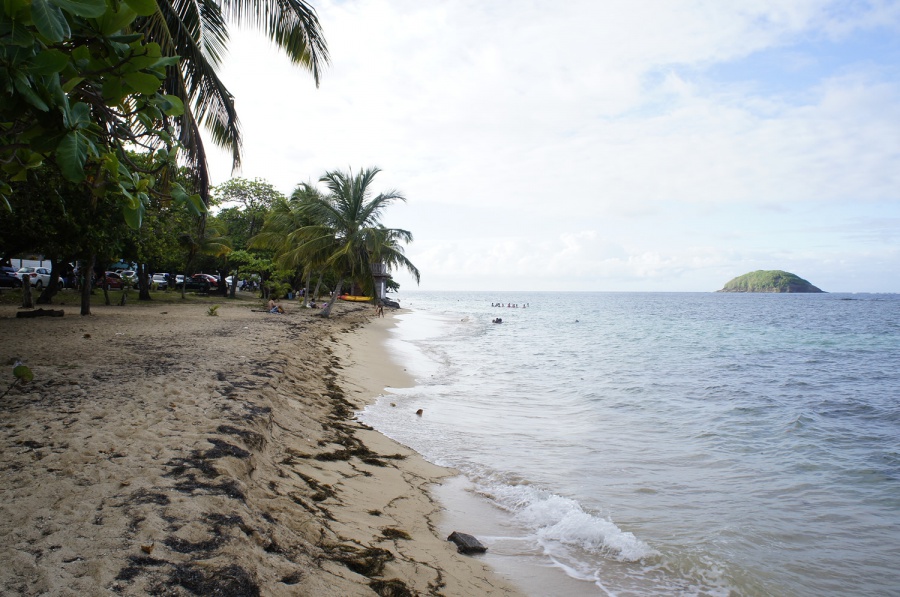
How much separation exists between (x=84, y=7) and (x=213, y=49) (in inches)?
290

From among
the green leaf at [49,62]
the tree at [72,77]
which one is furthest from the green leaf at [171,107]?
the green leaf at [49,62]

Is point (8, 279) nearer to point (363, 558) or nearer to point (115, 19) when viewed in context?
point (363, 558)

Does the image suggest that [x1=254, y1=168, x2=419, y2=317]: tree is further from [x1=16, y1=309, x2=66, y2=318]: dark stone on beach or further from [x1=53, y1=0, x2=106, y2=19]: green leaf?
[x1=53, y1=0, x2=106, y2=19]: green leaf

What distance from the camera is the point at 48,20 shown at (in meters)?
1.62

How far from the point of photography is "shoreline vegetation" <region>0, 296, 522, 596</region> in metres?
2.44

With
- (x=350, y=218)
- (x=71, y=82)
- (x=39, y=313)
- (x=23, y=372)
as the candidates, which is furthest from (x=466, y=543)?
(x=350, y=218)

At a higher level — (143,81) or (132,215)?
(143,81)

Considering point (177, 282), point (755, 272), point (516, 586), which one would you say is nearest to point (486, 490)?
point (516, 586)

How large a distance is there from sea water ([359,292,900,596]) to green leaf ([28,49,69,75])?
3683mm

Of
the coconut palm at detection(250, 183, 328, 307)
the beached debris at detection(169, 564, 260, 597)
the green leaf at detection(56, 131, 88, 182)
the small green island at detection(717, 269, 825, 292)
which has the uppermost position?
the small green island at detection(717, 269, 825, 292)

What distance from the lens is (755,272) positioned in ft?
607

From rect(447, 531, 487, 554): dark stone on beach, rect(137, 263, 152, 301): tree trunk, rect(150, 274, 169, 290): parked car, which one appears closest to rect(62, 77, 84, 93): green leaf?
rect(447, 531, 487, 554): dark stone on beach

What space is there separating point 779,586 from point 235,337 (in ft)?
32.8

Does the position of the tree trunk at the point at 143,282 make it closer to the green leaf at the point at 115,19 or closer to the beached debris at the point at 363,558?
the beached debris at the point at 363,558
